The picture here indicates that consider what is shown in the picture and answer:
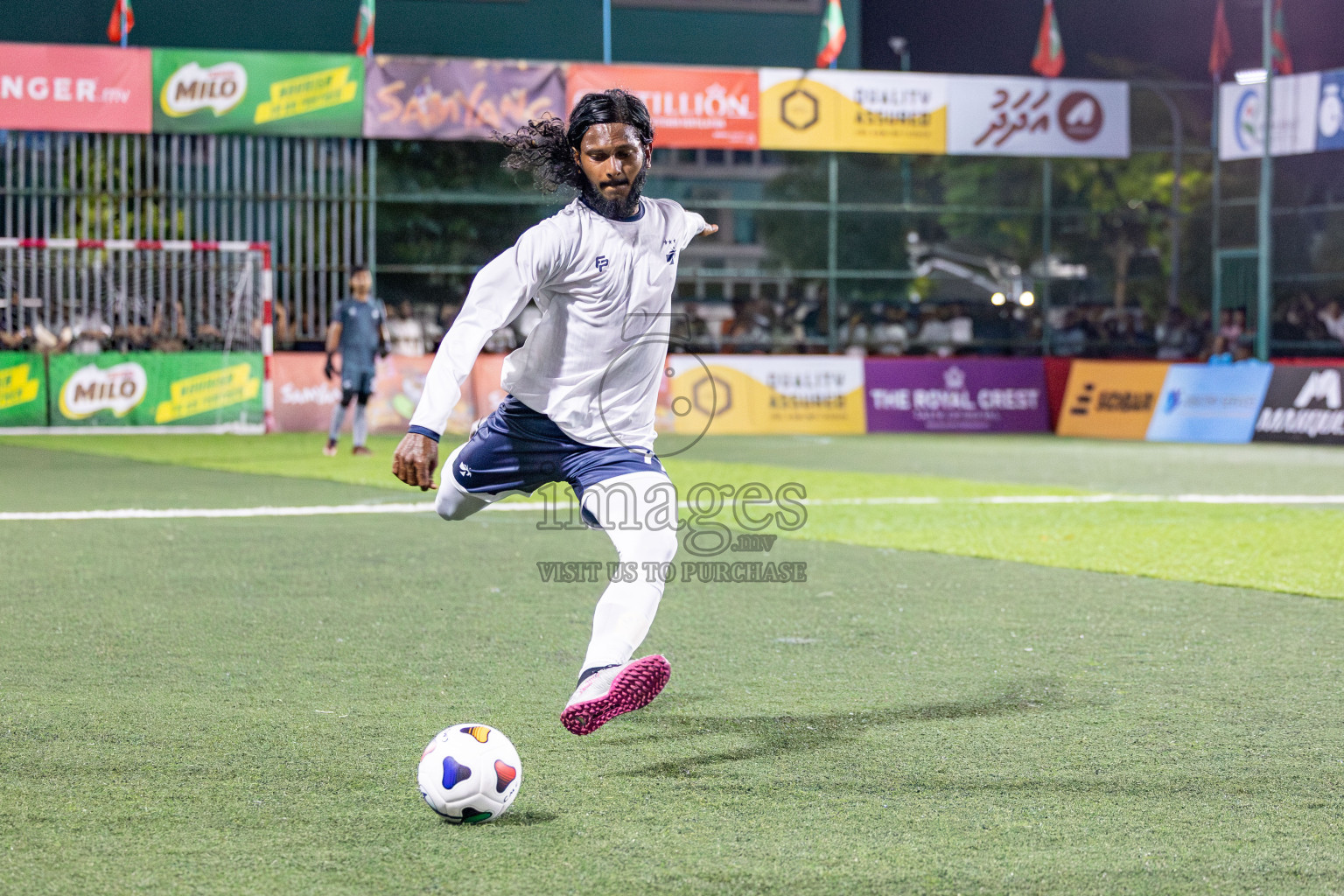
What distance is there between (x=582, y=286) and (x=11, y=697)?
8.21 feet

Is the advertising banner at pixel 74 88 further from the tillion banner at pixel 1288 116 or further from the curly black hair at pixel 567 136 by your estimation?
the curly black hair at pixel 567 136

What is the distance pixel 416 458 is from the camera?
4402mm

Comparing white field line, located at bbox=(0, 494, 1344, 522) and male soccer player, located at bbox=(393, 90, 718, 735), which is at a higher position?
male soccer player, located at bbox=(393, 90, 718, 735)

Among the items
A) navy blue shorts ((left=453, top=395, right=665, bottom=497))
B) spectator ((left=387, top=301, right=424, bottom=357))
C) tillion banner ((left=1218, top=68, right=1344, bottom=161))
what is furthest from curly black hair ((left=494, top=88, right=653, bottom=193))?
tillion banner ((left=1218, top=68, right=1344, bottom=161))

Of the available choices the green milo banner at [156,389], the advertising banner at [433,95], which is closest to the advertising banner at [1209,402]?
the advertising banner at [433,95]

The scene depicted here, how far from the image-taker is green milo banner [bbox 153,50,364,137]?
76.7 ft

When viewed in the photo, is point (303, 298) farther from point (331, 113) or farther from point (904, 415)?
point (904, 415)

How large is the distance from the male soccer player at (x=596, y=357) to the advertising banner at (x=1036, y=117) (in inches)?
852

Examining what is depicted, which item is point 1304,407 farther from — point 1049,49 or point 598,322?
point 598,322

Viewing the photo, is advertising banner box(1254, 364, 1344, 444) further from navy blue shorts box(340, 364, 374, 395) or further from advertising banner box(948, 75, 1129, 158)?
navy blue shorts box(340, 364, 374, 395)

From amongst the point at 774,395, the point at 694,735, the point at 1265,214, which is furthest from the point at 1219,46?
the point at 694,735

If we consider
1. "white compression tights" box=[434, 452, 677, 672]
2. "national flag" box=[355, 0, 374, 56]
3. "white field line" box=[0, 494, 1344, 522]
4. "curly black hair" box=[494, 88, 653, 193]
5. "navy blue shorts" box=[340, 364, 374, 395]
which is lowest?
"white field line" box=[0, 494, 1344, 522]

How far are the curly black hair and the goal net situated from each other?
1669 centimetres

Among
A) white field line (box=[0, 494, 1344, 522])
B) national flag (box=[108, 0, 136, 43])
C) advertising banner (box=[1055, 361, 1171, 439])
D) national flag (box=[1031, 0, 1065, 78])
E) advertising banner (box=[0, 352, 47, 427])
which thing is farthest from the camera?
national flag (box=[1031, 0, 1065, 78])
